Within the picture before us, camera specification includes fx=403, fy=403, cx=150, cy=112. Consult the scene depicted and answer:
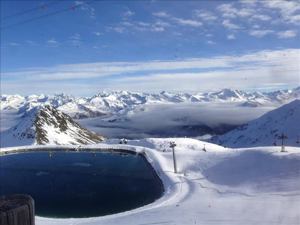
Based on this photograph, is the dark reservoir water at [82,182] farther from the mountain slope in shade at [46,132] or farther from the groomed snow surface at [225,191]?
the mountain slope in shade at [46,132]

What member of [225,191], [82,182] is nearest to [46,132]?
[82,182]

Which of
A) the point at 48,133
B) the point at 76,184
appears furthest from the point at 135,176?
the point at 48,133

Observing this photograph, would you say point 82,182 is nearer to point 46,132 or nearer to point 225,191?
point 225,191

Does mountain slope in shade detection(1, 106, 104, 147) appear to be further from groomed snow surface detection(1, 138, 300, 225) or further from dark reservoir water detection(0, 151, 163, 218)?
groomed snow surface detection(1, 138, 300, 225)

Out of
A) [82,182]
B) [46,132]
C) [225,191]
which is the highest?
[46,132]

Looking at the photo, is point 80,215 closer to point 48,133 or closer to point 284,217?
point 284,217

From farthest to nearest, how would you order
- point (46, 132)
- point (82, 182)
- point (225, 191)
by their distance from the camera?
1. point (46, 132)
2. point (82, 182)
3. point (225, 191)
